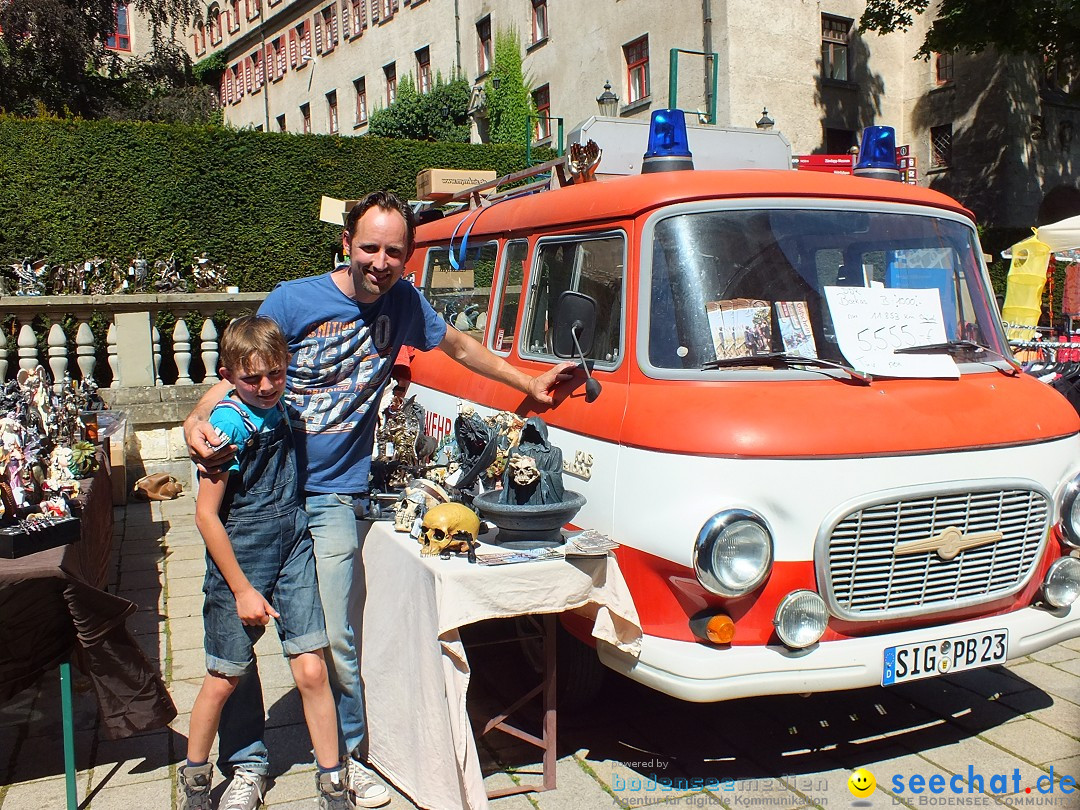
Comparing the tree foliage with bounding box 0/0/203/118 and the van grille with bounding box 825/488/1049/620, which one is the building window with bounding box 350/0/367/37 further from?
the van grille with bounding box 825/488/1049/620

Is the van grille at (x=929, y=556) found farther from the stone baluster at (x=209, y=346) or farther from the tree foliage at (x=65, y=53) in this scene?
the tree foliage at (x=65, y=53)

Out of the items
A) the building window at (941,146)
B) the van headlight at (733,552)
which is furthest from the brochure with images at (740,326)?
the building window at (941,146)

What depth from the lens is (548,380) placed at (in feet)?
13.3

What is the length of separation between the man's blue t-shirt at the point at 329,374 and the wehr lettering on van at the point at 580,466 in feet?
2.70

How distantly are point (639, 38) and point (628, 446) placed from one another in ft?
73.0

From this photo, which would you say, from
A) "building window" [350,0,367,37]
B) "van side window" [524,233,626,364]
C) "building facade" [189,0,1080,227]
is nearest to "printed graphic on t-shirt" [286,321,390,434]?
"van side window" [524,233,626,364]

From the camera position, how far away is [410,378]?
577 cm

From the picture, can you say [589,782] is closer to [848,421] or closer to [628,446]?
[628,446]

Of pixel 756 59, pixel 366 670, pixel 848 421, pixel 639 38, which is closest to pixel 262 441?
pixel 366 670

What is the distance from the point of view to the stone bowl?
345 centimetres

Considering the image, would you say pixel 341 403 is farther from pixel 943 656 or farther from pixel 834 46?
pixel 834 46

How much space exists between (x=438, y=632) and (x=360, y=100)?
37989mm

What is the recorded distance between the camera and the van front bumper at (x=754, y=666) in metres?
3.27

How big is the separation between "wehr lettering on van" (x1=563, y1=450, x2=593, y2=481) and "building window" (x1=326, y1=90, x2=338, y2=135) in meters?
38.9
